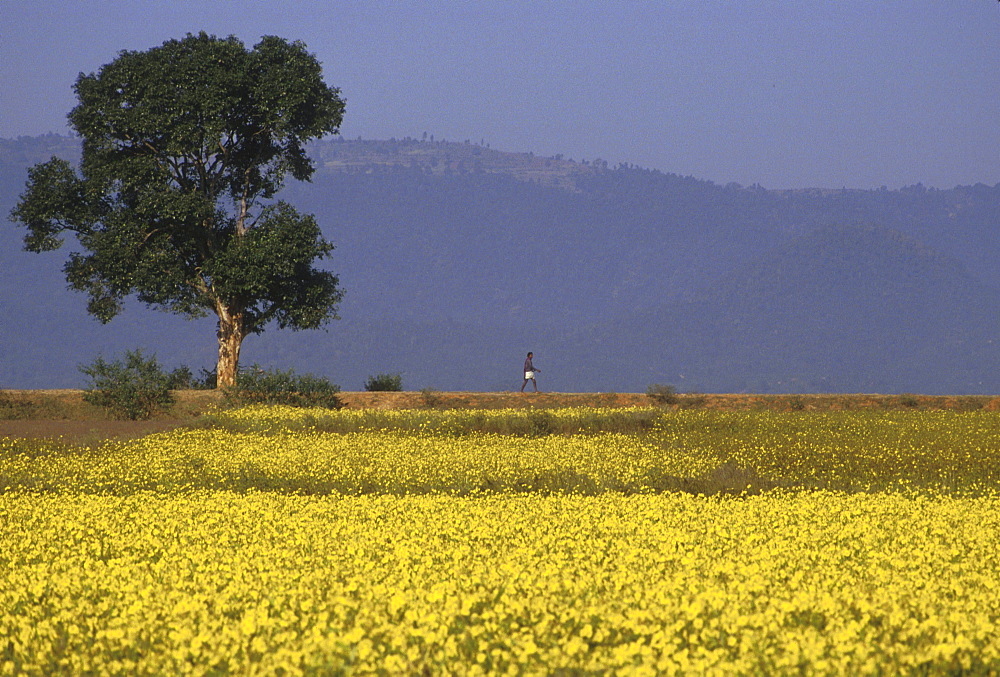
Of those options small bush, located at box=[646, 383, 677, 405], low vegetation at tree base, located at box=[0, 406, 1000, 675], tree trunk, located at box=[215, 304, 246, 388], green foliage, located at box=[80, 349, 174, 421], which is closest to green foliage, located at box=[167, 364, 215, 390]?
tree trunk, located at box=[215, 304, 246, 388]

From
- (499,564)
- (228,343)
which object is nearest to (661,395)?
(228,343)

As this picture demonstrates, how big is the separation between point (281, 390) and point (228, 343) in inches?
145

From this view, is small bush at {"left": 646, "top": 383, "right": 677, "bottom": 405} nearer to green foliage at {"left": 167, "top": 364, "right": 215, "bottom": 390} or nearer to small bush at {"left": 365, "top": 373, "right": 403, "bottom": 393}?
small bush at {"left": 365, "top": 373, "right": 403, "bottom": 393}

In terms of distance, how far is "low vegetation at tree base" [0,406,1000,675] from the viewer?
24.8ft

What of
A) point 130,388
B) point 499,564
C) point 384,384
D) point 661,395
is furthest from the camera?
point 384,384

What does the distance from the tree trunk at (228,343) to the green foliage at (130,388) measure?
10.4 ft

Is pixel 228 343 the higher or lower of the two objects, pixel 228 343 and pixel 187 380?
the higher

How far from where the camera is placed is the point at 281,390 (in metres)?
34.6

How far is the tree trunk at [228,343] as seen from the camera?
121 feet

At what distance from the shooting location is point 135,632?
26.8 ft

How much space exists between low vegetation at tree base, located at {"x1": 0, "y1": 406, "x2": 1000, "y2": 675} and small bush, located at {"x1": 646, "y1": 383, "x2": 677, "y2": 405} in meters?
13.7

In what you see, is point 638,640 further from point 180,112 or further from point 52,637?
point 180,112

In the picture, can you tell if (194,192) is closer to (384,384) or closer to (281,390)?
(281,390)

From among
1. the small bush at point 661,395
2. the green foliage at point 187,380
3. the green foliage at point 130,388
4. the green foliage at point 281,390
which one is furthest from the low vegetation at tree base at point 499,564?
the green foliage at point 187,380
